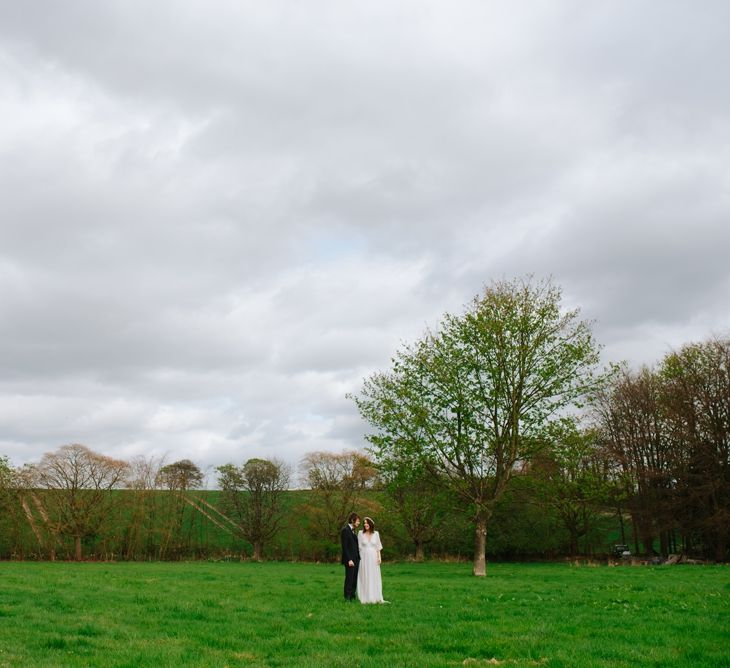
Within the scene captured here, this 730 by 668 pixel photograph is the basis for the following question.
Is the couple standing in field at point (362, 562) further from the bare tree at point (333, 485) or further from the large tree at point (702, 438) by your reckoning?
the bare tree at point (333, 485)

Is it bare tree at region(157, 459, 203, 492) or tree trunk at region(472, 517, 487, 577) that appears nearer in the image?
tree trunk at region(472, 517, 487, 577)

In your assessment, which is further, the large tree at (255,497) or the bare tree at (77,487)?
the large tree at (255,497)

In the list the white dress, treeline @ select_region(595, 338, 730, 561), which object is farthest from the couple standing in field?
treeline @ select_region(595, 338, 730, 561)

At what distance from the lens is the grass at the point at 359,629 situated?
10445mm

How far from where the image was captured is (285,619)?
15.1 m

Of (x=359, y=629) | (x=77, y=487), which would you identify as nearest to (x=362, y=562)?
(x=359, y=629)

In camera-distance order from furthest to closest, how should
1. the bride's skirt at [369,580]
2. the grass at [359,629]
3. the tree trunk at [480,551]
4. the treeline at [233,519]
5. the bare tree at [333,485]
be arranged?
the bare tree at [333,485]
the treeline at [233,519]
the tree trunk at [480,551]
the bride's skirt at [369,580]
the grass at [359,629]

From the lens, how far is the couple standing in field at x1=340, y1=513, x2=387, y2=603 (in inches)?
759

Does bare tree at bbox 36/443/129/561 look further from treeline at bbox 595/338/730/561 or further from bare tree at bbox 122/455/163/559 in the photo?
treeline at bbox 595/338/730/561

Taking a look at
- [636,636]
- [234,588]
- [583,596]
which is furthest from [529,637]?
[234,588]

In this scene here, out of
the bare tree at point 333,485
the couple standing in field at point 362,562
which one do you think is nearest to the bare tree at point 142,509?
the bare tree at point 333,485

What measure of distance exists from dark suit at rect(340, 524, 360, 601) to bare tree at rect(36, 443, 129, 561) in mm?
58867

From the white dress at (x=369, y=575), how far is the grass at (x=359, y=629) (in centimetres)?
75

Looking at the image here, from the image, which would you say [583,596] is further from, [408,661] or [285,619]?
[408,661]
